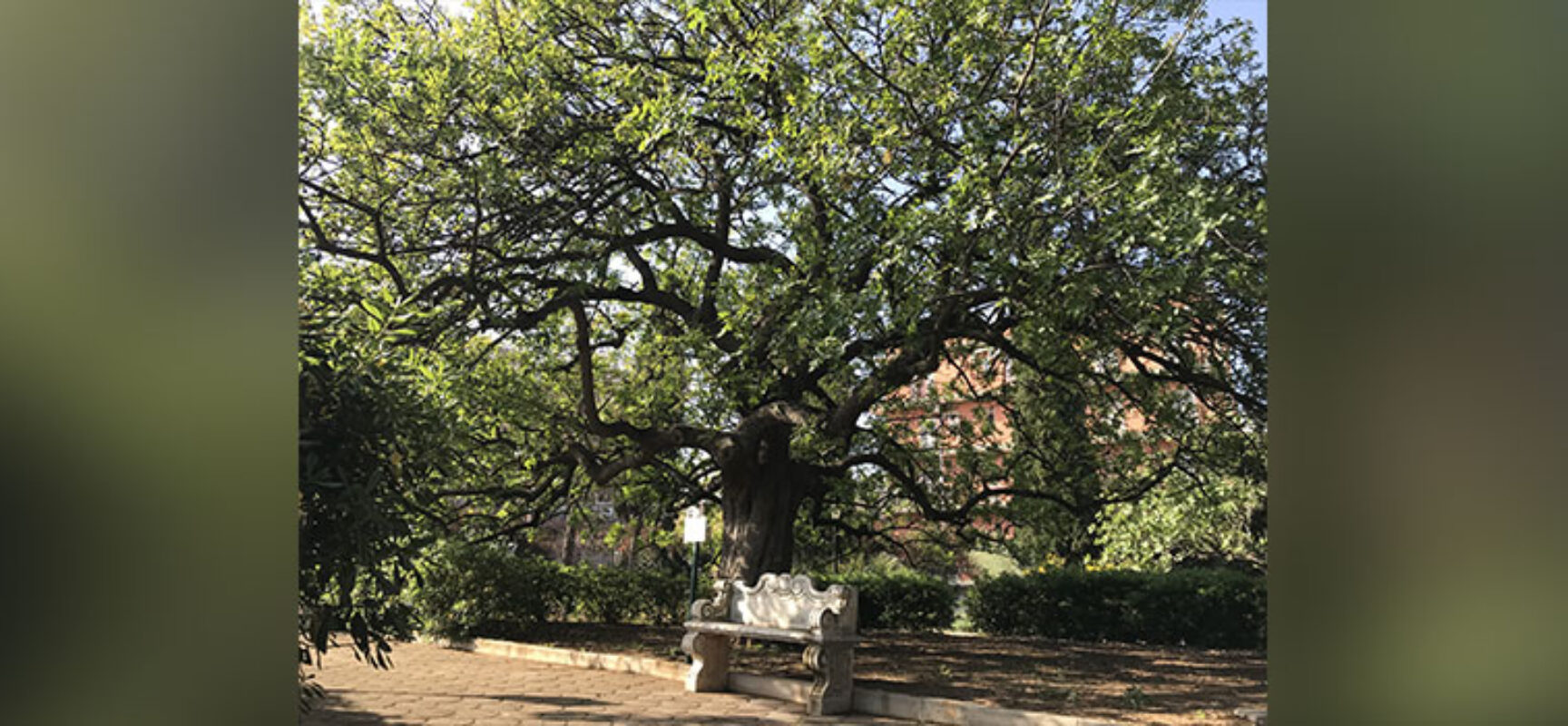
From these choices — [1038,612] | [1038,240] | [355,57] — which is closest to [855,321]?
[1038,240]

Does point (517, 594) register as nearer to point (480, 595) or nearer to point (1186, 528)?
point (480, 595)

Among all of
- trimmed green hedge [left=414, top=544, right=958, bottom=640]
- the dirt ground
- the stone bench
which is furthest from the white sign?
trimmed green hedge [left=414, top=544, right=958, bottom=640]

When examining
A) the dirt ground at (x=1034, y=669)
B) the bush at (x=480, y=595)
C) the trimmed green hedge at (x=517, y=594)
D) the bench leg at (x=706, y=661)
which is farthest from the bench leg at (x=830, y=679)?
the bush at (x=480, y=595)

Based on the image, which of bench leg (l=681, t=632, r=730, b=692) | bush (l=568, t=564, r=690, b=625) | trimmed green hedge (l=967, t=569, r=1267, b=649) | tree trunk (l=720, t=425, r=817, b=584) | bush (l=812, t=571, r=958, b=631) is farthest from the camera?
bush (l=812, t=571, r=958, b=631)

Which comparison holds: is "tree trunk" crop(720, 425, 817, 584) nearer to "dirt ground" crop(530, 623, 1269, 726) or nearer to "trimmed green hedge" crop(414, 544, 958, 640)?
"dirt ground" crop(530, 623, 1269, 726)

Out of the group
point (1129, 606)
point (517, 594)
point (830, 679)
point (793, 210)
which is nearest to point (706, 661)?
point (830, 679)

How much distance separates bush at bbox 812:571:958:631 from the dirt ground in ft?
3.85

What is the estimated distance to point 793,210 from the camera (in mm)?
10195

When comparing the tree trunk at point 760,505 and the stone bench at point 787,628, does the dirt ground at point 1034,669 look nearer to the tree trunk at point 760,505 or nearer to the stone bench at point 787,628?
the stone bench at point 787,628

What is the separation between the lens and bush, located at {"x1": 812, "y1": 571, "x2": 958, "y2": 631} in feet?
50.5

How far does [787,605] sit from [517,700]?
7.23ft
